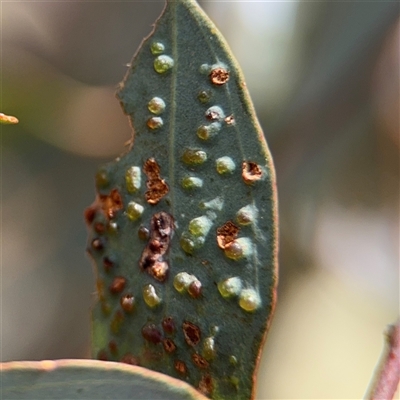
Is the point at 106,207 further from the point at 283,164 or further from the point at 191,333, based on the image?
the point at 283,164

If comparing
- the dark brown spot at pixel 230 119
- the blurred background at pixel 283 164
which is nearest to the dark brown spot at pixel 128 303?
the dark brown spot at pixel 230 119

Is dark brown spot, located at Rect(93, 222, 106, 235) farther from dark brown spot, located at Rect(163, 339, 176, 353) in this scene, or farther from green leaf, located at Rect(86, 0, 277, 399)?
dark brown spot, located at Rect(163, 339, 176, 353)

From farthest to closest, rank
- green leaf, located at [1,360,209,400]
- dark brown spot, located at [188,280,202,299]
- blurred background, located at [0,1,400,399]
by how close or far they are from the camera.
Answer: blurred background, located at [0,1,400,399], dark brown spot, located at [188,280,202,299], green leaf, located at [1,360,209,400]

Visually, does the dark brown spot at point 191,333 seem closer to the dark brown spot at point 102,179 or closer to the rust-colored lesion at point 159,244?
the rust-colored lesion at point 159,244

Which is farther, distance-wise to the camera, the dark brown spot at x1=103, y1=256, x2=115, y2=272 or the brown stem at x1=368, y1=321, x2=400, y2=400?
the dark brown spot at x1=103, y1=256, x2=115, y2=272

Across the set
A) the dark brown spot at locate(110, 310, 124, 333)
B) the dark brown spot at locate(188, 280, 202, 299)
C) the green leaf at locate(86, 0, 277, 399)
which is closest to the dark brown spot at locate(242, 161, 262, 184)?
the green leaf at locate(86, 0, 277, 399)

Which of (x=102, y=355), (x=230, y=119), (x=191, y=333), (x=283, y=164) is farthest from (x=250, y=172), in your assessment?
(x=283, y=164)
